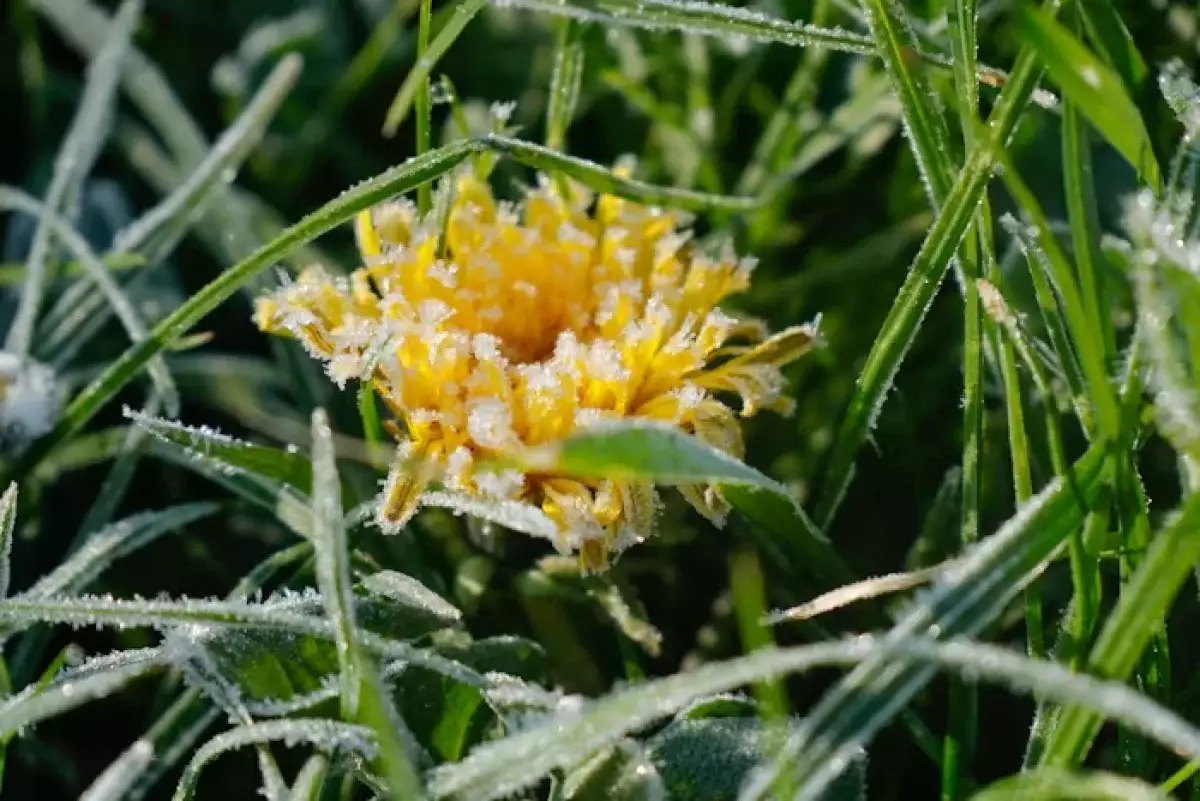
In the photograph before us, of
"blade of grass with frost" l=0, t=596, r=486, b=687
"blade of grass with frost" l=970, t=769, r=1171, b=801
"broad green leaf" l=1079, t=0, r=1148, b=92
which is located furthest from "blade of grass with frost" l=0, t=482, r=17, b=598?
"broad green leaf" l=1079, t=0, r=1148, b=92

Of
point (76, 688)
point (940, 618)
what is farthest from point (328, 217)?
point (940, 618)

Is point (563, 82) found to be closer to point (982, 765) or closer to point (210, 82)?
point (982, 765)

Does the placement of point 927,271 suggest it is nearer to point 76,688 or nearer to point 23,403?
point 76,688

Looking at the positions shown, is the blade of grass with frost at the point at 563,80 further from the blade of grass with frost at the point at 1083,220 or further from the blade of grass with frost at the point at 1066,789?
the blade of grass with frost at the point at 1066,789

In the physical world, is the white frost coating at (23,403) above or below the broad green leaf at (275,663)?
above

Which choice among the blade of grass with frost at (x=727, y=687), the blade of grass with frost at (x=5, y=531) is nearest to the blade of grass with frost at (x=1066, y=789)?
the blade of grass with frost at (x=727, y=687)
